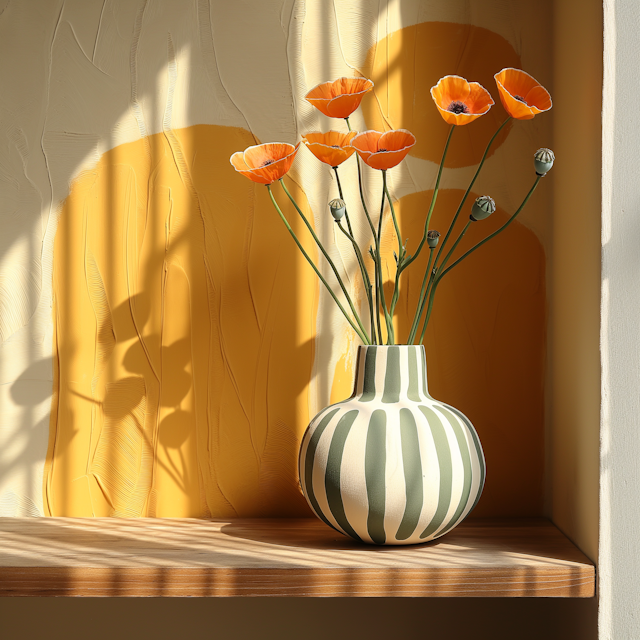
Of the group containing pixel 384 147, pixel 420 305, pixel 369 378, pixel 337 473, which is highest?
pixel 384 147

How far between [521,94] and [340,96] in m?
0.26

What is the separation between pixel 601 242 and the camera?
79 cm

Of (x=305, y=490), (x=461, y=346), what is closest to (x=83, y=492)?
(x=305, y=490)

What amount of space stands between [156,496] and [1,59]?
2.84ft

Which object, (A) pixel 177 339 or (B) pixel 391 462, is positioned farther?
(A) pixel 177 339

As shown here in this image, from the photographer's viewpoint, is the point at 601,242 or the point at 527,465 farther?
the point at 527,465

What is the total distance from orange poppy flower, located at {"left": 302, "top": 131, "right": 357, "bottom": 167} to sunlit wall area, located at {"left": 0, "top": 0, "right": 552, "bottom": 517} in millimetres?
184

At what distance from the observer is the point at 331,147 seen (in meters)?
0.83

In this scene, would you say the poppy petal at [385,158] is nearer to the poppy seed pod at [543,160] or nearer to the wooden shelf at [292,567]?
the poppy seed pod at [543,160]

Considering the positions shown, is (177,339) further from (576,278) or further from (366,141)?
(576,278)

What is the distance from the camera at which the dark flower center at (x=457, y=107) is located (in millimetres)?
839

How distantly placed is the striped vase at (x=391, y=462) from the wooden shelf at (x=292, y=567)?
0.05 m

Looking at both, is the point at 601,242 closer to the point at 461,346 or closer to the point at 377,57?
the point at 461,346

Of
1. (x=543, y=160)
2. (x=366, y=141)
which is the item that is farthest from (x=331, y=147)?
(x=543, y=160)
